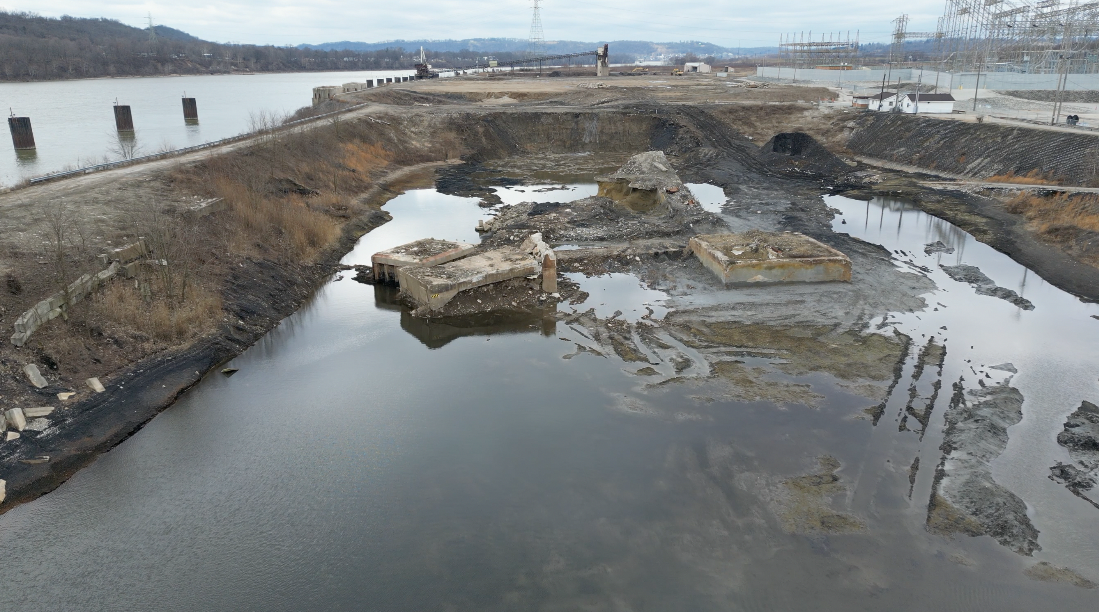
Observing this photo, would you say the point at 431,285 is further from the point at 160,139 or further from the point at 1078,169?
the point at 160,139

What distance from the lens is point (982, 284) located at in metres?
19.5

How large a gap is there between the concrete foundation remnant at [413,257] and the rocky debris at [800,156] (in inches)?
914

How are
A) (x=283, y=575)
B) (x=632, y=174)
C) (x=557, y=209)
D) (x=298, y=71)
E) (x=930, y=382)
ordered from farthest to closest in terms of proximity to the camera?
(x=298, y=71)
(x=632, y=174)
(x=557, y=209)
(x=930, y=382)
(x=283, y=575)

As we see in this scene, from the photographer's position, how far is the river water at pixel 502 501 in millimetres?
8672

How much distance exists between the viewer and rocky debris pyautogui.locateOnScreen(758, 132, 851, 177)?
36.6 meters

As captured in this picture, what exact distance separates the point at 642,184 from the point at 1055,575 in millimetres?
21742

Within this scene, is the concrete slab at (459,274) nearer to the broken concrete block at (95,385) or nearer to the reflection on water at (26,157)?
the broken concrete block at (95,385)

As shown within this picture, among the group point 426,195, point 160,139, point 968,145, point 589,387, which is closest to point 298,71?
point 160,139

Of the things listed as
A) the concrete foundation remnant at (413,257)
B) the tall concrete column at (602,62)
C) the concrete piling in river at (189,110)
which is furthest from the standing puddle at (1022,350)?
the tall concrete column at (602,62)

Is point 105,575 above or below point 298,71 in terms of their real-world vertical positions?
below

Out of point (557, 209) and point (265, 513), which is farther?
point (557, 209)

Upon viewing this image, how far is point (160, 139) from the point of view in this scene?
41.5 m

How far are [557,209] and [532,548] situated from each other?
18.4 metres

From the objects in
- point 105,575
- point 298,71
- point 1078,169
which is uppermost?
point 298,71
